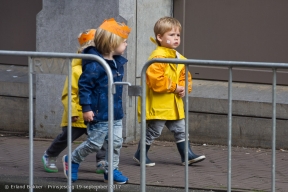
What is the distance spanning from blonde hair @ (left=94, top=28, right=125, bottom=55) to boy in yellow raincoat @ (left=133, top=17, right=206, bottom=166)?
26.7 inches

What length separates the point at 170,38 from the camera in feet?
21.5

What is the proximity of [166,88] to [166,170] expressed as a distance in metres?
0.80

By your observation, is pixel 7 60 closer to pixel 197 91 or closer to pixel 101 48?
pixel 197 91

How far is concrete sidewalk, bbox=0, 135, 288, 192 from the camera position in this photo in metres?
6.00

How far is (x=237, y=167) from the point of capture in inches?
264

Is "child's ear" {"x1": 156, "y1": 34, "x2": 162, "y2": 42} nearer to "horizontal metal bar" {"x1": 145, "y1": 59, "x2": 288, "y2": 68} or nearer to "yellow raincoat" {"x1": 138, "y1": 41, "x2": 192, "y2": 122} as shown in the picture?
"yellow raincoat" {"x1": 138, "y1": 41, "x2": 192, "y2": 122}

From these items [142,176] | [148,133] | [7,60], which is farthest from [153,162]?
[7,60]

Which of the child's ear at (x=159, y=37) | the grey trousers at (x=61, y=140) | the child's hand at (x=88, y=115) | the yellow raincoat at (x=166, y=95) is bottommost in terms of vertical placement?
the grey trousers at (x=61, y=140)

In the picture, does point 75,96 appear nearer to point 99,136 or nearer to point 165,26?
point 99,136

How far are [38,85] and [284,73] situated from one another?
9.23 ft

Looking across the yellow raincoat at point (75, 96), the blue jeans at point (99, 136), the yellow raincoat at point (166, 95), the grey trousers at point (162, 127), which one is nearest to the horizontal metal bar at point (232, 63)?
the blue jeans at point (99, 136)

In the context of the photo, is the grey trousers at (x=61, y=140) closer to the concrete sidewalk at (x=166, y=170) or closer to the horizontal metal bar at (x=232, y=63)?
the concrete sidewalk at (x=166, y=170)

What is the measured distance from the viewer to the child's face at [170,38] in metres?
6.54

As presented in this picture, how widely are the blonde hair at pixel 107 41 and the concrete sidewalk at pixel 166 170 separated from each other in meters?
1.18
